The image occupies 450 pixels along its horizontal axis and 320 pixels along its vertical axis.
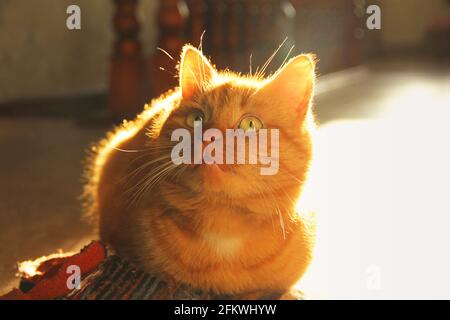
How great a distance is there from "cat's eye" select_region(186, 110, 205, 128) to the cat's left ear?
0.29ft

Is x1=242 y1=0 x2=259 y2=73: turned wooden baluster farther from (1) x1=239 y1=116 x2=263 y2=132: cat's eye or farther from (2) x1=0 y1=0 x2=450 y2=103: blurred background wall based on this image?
(1) x1=239 y1=116 x2=263 y2=132: cat's eye

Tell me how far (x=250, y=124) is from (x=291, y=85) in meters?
0.10

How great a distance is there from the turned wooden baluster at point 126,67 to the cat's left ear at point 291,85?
1510mm

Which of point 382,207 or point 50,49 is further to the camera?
point 50,49

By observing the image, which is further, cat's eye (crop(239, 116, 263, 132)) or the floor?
the floor

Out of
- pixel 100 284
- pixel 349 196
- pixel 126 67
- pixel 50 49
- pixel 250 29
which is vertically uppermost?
pixel 250 29

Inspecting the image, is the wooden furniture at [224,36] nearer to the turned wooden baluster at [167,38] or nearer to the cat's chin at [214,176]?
the turned wooden baluster at [167,38]

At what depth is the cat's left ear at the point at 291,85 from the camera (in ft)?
2.79

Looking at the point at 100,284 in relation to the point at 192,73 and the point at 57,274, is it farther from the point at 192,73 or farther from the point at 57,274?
the point at 192,73

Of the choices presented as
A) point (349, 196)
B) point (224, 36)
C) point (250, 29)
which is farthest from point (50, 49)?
point (349, 196)

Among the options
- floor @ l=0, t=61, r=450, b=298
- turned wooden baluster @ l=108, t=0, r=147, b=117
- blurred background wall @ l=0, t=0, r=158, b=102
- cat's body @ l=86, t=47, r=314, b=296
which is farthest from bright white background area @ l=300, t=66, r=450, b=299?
blurred background wall @ l=0, t=0, r=158, b=102

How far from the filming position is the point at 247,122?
829mm

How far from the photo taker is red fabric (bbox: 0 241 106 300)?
836mm
